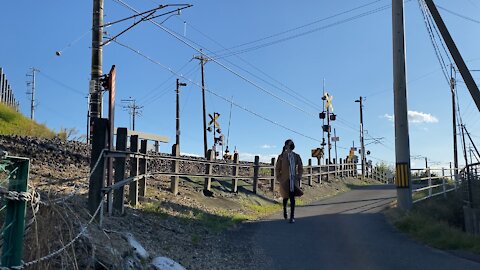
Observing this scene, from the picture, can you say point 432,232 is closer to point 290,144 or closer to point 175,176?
point 290,144

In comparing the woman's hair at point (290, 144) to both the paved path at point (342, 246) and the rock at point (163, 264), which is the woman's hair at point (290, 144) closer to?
the paved path at point (342, 246)

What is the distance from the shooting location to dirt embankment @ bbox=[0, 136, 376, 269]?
13.7 feet

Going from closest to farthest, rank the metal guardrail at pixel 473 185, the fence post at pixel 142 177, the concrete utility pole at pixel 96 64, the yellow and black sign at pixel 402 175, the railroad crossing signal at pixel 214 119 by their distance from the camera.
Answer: the fence post at pixel 142 177, the concrete utility pole at pixel 96 64, the yellow and black sign at pixel 402 175, the metal guardrail at pixel 473 185, the railroad crossing signal at pixel 214 119

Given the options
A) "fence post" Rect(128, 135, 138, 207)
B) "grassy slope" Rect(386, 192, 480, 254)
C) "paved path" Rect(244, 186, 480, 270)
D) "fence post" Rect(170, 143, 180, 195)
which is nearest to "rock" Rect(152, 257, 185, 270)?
"paved path" Rect(244, 186, 480, 270)

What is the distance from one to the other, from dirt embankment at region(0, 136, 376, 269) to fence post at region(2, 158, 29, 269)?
45 centimetres

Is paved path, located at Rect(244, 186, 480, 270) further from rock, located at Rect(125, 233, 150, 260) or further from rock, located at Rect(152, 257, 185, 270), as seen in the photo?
rock, located at Rect(125, 233, 150, 260)

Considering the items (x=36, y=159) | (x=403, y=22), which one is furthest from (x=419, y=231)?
(x=36, y=159)

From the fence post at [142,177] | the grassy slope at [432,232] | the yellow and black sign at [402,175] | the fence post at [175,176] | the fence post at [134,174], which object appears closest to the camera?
the fence post at [134,174]

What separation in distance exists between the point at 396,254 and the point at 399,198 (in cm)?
575

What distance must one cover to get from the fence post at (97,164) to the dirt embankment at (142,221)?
18 cm

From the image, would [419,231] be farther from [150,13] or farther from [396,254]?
[150,13]

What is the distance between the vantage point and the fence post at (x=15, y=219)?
10.6 feet

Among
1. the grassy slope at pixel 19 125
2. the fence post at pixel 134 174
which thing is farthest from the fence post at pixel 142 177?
the grassy slope at pixel 19 125

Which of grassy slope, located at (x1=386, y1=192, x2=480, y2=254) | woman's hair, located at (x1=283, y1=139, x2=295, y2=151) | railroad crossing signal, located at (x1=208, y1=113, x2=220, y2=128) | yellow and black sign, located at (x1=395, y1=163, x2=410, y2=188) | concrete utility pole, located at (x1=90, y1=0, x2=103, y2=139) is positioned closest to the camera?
grassy slope, located at (x1=386, y1=192, x2=480, y2=254)
